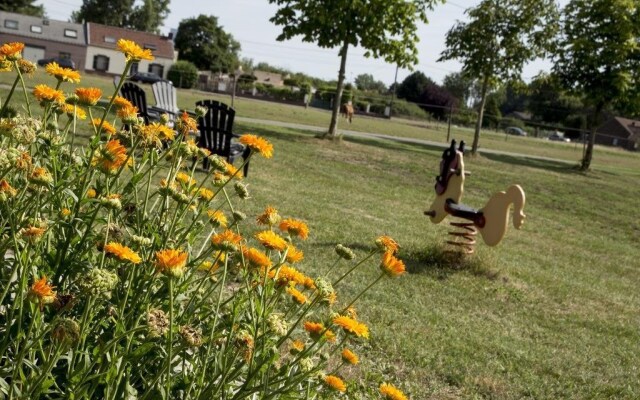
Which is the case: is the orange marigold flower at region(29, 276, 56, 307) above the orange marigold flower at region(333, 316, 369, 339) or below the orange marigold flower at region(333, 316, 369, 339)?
above

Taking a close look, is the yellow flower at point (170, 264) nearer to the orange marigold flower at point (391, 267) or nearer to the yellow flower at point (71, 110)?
the orange marigold flower at point (391, 267)

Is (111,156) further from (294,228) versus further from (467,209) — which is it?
(467,209)

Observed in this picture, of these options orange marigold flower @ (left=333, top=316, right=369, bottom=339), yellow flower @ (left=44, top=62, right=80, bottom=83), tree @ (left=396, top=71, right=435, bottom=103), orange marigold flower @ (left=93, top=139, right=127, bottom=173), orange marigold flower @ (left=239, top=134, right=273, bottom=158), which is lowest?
orange marigold flower @ (left=333, top=316, right=369, bottom=339)

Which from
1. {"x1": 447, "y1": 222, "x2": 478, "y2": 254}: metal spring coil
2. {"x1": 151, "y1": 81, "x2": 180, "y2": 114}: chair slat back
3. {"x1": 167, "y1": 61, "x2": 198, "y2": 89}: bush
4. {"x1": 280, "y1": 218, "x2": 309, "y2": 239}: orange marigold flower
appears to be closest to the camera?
{"x1": 280, "y1": 218, "x2": 309, "y2": 239}: orange marigold flower

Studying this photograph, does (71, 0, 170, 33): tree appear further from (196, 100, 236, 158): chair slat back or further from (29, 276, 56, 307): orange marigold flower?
(29, 276, 56, 307): orange marigold flower

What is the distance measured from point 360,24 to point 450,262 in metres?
11.6

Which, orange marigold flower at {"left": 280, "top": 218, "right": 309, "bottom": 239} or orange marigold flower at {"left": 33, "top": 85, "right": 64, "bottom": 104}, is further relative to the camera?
orange marigold flower at {"left": 33, "top": 85, "right": 64, "bottom": 104}

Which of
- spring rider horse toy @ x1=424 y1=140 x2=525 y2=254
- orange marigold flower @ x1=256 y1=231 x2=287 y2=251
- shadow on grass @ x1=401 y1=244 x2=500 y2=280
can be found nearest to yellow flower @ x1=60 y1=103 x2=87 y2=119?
orange marigold flower @ x1=256 y1=231 x2=287 y2=251

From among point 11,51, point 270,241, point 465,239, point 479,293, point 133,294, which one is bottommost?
point 479,293

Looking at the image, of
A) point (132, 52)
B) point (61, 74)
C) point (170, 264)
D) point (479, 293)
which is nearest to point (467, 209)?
point (479, 293)

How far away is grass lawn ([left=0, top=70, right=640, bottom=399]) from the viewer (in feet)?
13.1

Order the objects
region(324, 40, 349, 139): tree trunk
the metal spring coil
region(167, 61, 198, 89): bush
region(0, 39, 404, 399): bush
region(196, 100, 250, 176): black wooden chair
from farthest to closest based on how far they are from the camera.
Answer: region(167, 61, 198, 89): bush, region(324, 40, 349, 139): tree trunk, region(196, 100, 250, 176): black wooden chair, the metal spring coil, region(0, 39, 404, 399): bush

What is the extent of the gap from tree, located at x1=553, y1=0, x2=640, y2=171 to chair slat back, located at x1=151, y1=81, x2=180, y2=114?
13.1 metres

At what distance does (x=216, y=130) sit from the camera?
331 inches
